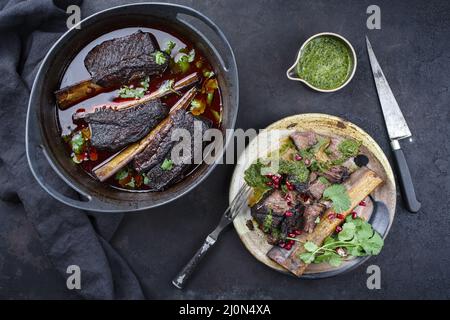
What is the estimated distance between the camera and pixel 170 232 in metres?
3.66

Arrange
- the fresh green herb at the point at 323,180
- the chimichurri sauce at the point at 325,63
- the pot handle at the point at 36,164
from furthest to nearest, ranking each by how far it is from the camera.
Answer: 1. the chimichurri sauce at the point at 325,63
2. the fresh green herb at the point at 323,180
3. the pot handle at the point at 36,164

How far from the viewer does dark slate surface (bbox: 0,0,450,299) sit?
362 centimetres

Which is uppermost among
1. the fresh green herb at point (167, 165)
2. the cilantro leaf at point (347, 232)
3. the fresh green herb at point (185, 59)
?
the fresh green herb at point (185, 59)

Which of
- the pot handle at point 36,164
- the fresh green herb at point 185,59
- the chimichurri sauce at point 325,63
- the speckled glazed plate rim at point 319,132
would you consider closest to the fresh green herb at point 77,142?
the pot handle at point 36,164

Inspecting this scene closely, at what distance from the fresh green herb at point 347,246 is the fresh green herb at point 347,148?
48 cm

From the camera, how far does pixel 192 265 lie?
3523 mm

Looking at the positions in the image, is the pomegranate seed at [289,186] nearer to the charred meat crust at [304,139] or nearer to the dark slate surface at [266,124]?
the charred meat crust at [304,139]

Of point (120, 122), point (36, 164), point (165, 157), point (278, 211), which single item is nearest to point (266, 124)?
point (278, 211)

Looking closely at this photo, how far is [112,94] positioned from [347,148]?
169 cm

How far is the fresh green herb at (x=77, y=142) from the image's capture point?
125 inches

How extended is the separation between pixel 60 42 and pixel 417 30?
2.66 m

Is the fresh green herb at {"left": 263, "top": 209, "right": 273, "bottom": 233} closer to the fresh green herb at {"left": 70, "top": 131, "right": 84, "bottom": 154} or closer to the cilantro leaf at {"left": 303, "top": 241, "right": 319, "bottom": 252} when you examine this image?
the cilantro leaf at {"left": 303, "top": 241, "right": 319, "bottom": 252}

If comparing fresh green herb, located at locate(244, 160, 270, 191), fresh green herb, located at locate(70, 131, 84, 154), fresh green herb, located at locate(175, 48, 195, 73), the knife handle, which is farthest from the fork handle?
the knife handle
